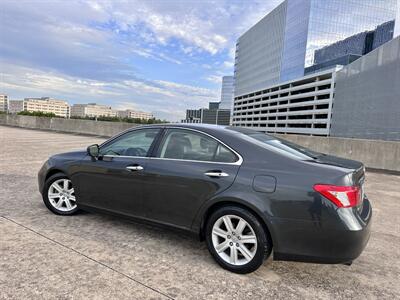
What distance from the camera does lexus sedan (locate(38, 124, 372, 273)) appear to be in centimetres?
265

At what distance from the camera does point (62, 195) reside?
4398 millimetres

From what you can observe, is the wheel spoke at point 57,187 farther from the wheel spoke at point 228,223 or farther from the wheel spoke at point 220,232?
the wheel spoke at point 228,223

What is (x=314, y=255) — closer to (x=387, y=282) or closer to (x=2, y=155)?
(x=387, y=282)

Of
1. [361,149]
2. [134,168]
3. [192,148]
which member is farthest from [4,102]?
[192,148]

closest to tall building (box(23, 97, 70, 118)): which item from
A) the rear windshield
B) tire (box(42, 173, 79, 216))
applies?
tire (box(42, 173, 79, 216))

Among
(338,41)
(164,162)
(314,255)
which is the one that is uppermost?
(338,41)

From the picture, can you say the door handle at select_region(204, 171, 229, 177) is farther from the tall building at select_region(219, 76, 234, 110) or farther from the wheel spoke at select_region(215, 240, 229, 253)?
the tall building at select_region(219, 76, 234, 110)

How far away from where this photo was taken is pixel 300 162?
288cm

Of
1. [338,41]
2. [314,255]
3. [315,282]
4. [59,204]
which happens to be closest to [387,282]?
[315,282]

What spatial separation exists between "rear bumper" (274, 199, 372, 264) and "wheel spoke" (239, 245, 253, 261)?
27 cm

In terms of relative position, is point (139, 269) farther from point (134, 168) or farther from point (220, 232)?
point (134, 168)

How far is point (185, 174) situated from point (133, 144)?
104cm

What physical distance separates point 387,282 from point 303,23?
98.1 metres

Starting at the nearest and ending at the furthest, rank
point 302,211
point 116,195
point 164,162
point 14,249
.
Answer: point 302,211 < point 14,249 < point 164,162 < point 116,195
